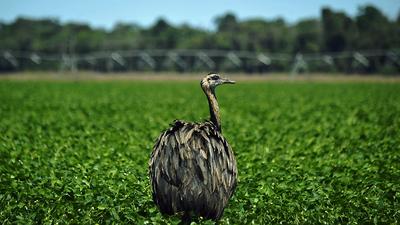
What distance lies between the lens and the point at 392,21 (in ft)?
237

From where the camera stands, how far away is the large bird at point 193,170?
5.45 m

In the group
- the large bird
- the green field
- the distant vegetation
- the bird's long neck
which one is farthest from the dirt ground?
the large bird

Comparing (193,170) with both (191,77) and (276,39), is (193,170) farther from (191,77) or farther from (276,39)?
(276,39)

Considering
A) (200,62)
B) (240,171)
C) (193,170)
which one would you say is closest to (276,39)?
A: (200,62)

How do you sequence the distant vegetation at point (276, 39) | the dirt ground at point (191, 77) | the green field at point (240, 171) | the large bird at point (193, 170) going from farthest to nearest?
the distant vegetation at point (276, 39) < the dirt ground at point (191, 77) < the green field at point (240, 171) < the large bird at point (193, 170)

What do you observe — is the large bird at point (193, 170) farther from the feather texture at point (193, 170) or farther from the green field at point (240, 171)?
the green field at point (240, 171)

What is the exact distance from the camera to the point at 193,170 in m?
5.43

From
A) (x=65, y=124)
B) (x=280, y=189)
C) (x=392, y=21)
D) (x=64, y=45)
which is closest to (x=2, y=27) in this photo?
(x=64, y=45)

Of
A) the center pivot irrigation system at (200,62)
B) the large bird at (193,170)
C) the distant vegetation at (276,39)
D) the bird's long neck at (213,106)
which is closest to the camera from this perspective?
the large bird at (193,170)

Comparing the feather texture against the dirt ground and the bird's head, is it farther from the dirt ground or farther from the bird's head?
the dirt ground

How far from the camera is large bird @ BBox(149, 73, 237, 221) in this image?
17.9 ft

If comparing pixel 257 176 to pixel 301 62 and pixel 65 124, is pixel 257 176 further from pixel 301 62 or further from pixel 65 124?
pixel 301 62

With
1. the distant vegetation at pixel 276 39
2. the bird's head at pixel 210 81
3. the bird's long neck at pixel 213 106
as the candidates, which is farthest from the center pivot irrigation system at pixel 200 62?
the bird's long neck at pixel 213 106

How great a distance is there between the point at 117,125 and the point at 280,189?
7.42 meters
